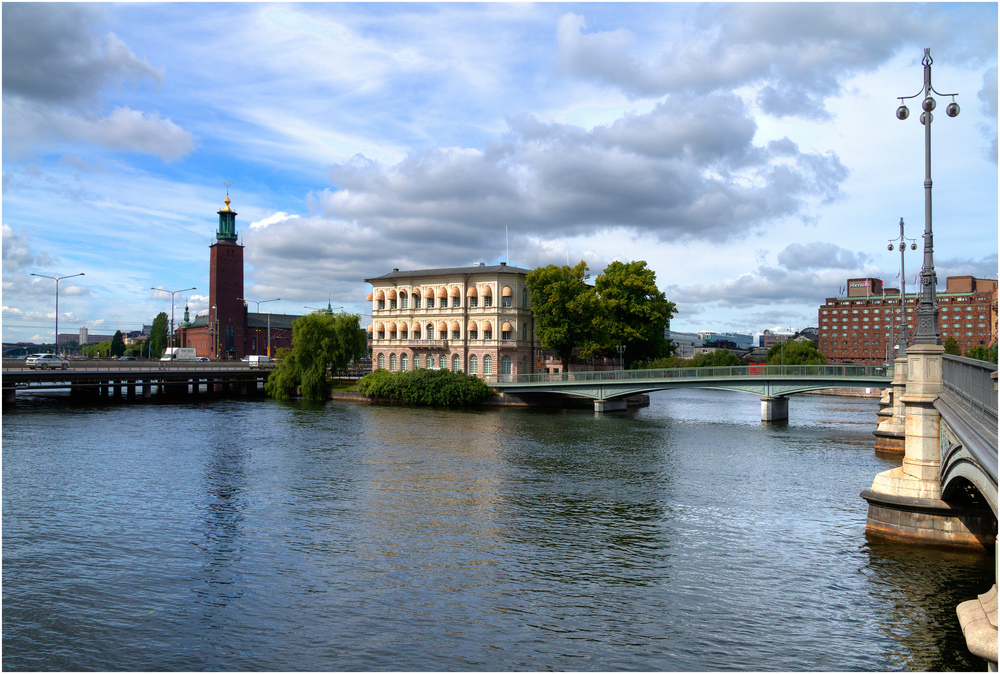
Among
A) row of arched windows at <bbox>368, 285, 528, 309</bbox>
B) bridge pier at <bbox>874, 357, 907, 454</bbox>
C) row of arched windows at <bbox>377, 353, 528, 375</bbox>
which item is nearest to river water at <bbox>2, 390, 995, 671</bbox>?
bridge pier at <bbox>874, 357, 907, 454</bbox>

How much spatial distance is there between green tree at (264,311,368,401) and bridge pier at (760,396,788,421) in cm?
5071

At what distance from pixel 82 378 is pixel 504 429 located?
5452 cm

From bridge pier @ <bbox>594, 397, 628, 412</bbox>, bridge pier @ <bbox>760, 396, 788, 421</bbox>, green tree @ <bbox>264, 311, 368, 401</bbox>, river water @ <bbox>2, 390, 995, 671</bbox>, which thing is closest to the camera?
river water @ <bbox>2, 390, 995, 671</bbox>

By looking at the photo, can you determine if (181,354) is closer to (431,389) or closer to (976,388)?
(431,389)

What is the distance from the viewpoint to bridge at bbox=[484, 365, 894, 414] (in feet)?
209

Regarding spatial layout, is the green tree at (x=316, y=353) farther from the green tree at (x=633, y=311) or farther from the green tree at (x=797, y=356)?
the green tree at (x=797, y=356)

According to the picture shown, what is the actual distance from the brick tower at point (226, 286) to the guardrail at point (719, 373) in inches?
3965

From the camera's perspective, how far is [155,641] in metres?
16.2

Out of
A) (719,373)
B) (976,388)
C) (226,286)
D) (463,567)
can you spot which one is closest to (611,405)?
(719,373)

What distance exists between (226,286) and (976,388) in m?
168

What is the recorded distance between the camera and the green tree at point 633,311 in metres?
83.7

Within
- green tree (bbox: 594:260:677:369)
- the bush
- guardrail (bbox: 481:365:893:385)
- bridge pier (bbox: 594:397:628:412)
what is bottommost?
bridge pier (bbox: 594:397:628:412)

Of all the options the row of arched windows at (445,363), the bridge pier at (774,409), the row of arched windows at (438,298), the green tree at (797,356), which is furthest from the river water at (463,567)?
the green tree at (797,356)

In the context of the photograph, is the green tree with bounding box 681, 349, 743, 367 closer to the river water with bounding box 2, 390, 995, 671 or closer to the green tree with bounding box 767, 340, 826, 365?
the green tree with bounding box 767, 340, 826, 365
